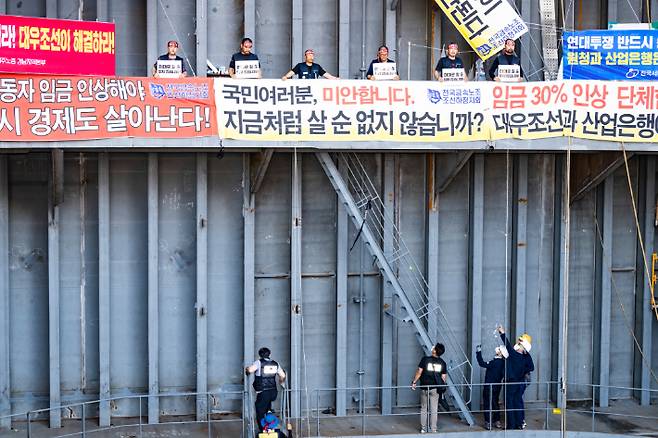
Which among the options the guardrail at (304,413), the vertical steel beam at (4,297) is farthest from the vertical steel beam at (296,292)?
the vertical steel beam at (4,297)

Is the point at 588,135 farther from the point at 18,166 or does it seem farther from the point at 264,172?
the point at 18,166

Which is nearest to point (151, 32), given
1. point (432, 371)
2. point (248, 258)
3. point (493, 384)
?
point (248, 258)

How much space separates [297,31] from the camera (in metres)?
16.9

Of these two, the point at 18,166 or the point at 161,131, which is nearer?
the point at 161,131

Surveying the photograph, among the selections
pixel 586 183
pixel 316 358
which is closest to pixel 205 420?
pixel 316 358

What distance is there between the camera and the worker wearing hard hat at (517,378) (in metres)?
16.4

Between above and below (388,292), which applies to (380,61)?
above

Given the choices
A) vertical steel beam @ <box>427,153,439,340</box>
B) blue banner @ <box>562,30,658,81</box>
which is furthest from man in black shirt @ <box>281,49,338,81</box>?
blue banner @ <box>562,30,658,81</box>

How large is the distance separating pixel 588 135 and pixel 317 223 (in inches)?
184

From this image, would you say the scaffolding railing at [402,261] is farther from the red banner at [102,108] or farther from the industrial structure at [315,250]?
the red banner at [102,108]

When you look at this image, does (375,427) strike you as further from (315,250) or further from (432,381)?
(315,250)

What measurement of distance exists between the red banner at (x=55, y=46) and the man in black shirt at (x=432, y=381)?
656cm

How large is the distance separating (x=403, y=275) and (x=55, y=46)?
684 centimetres

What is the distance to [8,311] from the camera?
1652cm
